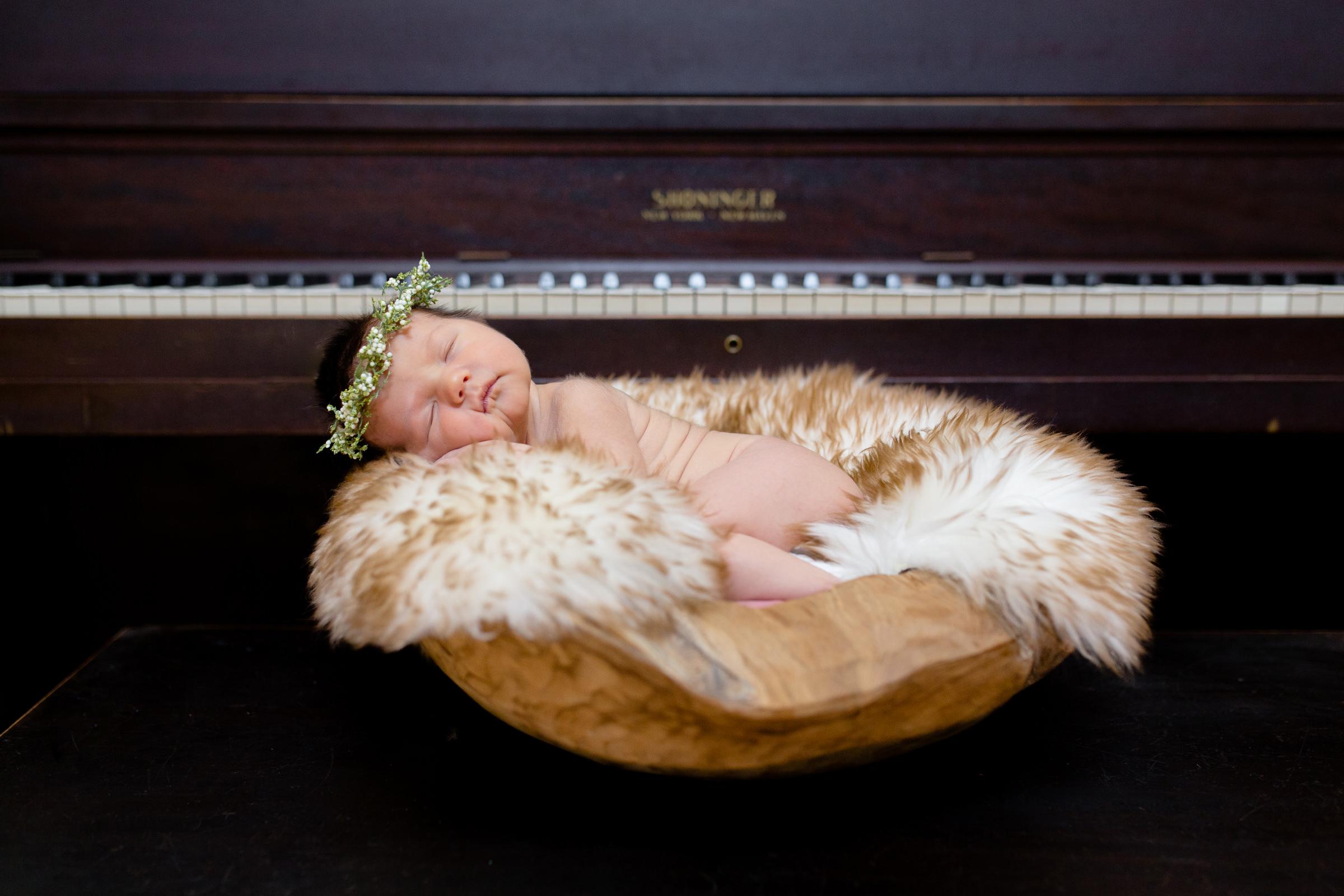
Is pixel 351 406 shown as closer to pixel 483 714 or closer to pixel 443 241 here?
pixel 483 714

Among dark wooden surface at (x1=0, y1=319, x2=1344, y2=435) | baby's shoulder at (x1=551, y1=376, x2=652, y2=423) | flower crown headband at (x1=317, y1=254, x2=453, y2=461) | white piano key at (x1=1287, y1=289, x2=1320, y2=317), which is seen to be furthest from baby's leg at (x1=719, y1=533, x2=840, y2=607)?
white piano key at (x1=1287, y1=289, x2=1320, y2=317)

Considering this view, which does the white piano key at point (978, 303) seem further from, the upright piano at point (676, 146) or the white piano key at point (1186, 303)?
the white piano key at point (1186, 303)

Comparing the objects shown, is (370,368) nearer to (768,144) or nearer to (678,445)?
(678,445)

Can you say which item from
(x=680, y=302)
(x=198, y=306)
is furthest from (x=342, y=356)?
(x=680, y=302)

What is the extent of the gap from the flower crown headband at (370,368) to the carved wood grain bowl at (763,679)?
394 millimetres

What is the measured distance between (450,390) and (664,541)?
406 mm

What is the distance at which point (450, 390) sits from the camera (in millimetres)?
938

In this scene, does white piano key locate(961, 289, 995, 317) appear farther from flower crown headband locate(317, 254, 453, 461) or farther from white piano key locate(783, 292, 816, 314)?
flower crown headband locate(317, 254, 453, 461)

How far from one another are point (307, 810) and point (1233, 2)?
6.01 ft

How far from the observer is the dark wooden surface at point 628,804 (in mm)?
606

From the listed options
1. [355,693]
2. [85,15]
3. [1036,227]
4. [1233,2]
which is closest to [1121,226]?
[1036,227]

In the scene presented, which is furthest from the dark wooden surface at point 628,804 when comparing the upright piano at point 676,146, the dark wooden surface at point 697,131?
the dark wooden surface at point 697,131

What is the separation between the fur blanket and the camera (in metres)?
0.59

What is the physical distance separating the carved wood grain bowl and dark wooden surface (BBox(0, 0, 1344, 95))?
1.12 m
